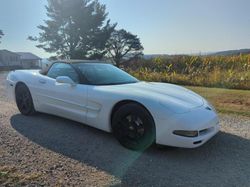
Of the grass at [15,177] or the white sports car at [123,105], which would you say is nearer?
the grass at [15,177]

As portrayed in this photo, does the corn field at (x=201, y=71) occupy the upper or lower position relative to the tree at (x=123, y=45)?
lower

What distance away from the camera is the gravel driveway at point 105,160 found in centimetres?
295

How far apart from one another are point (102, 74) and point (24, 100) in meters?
2.02

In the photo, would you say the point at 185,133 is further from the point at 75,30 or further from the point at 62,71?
the point at 75,30

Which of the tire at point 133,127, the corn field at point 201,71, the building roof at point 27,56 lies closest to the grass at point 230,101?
the corn field at point 201,71

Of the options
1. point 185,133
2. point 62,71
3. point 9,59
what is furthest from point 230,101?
point 9,59

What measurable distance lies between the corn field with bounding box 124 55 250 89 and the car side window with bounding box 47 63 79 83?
6639 millimetres

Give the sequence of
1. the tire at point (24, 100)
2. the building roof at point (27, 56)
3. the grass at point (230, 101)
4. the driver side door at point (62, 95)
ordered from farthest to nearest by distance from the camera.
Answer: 1. the building roof at point (27, 56)
2. the grass at point (230, 101)
3. the tire at point (24, 100)
4. the driver side door at point (62, 95)

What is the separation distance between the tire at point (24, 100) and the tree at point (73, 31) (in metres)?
29.6

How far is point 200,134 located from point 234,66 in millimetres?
10622

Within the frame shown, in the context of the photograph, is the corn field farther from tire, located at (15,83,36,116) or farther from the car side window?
tire, located at (15,83,36,116)

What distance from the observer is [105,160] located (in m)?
3.47

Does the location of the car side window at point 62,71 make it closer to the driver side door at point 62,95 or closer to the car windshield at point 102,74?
the driver side door at point 62,95

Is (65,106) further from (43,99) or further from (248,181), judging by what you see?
(248,181)
